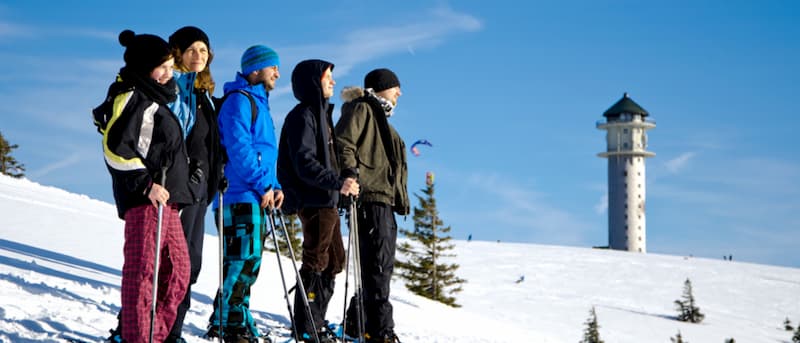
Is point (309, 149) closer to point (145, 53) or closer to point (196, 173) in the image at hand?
point (196, 173)

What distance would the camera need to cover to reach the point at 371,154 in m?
6.76

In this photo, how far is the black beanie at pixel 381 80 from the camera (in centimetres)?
707

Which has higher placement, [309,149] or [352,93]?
[352,93]

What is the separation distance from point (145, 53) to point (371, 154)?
252 centimetres

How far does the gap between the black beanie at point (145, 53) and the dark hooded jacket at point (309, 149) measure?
5.56 ft

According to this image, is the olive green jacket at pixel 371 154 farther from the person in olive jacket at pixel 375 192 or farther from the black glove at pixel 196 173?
the black glove at pixel 196 173

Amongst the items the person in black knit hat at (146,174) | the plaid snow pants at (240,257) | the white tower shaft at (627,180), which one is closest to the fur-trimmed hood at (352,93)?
the plaid snow pants at (240,257)

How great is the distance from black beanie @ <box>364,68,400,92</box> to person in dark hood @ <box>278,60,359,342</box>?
0.74m

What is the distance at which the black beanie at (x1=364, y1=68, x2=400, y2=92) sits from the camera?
7074 millimetres

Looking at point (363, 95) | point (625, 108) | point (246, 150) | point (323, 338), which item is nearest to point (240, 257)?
point (246, 150)

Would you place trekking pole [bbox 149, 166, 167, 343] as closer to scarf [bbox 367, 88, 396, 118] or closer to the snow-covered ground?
the snow-covered ground

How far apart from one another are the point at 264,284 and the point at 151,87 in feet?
26.2

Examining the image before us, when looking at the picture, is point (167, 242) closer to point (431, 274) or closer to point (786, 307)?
point (431, 274)

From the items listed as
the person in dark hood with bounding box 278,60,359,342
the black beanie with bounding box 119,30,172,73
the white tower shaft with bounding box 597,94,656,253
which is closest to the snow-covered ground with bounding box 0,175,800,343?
the person in dark hood with bounding box 278,60,359,342
